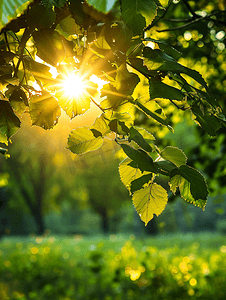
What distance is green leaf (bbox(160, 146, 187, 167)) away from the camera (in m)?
1.16

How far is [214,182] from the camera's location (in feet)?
19.7

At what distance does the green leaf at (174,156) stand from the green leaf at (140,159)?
0.64 ft

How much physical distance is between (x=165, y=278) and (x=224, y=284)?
4.84ft

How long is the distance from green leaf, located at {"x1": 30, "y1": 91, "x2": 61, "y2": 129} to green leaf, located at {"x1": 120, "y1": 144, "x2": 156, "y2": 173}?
0.34m

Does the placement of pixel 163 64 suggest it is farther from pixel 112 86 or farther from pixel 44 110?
pixel 44 110

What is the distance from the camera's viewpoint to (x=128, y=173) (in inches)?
45.0

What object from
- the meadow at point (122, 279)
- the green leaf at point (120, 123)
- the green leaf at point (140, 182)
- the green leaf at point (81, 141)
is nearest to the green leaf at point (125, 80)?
the green leaf at point (120, 123)

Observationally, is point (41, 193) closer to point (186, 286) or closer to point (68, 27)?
point (186, 286)

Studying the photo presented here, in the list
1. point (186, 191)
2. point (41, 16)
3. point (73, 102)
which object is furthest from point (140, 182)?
point (41, 16)

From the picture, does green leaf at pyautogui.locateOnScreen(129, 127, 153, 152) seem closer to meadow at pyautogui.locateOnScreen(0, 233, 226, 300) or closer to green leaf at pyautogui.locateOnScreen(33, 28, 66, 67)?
green leaf at pyautogui.locateOnScreen(33, 28, 66, 67)

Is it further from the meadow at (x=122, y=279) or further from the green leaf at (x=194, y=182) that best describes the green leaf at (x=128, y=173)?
the meadow at (x=122, y=279)

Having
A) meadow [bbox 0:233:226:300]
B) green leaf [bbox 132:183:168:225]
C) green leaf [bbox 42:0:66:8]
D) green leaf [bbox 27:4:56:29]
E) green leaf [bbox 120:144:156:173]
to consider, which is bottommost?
meadow [bbox 0:233:226:300]

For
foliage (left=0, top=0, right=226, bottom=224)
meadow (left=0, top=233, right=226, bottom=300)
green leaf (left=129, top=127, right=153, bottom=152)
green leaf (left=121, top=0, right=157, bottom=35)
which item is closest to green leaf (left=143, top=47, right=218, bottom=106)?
foliage (left=0, top=0, right=226, bottom=224)

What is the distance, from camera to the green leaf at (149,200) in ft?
3.68
